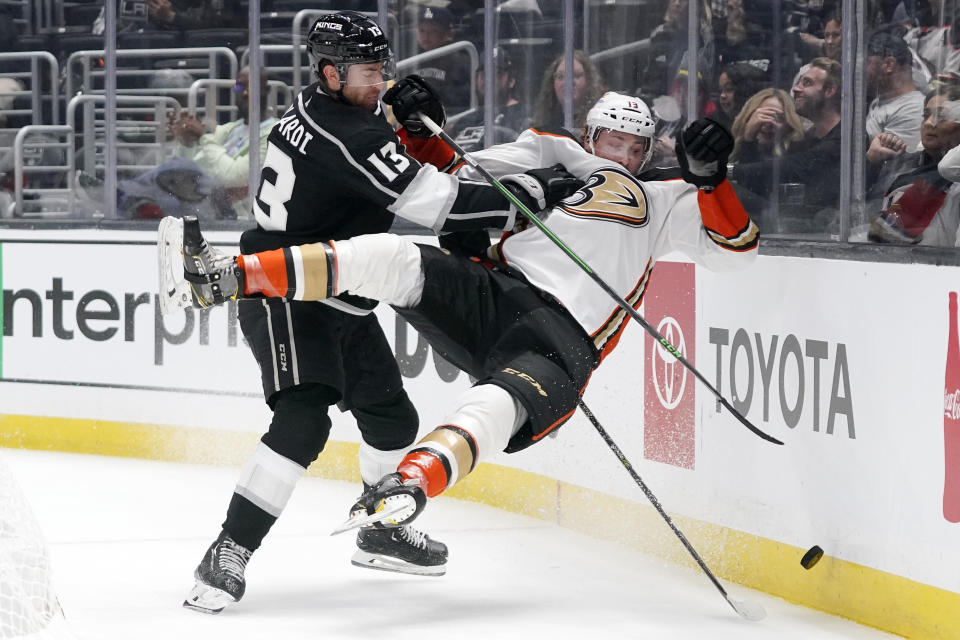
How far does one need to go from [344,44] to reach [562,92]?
176cm

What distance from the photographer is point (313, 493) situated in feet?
16.4

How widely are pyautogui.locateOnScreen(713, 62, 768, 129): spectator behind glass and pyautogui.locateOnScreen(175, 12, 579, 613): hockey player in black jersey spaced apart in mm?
773

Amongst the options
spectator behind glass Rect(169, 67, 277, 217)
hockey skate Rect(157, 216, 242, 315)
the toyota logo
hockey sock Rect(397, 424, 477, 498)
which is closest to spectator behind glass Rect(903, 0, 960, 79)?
the toyota logo

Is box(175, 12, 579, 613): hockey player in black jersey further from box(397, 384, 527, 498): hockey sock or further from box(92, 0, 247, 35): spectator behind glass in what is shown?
box(92, 0, 247, 35): spectator behind glass

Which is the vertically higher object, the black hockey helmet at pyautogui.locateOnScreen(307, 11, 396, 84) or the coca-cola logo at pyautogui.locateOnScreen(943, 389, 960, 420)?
the black hockey helmet at pyautogui.locateOnScreen(307, 11, 396, 84)

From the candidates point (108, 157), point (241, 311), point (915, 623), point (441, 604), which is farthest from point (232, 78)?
point (915, 623)

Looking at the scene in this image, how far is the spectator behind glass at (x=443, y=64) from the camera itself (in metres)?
5.30

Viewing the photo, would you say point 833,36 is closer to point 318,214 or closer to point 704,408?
point 704,408

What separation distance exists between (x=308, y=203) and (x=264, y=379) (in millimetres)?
428

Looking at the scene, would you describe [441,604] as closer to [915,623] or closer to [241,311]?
[241,311]

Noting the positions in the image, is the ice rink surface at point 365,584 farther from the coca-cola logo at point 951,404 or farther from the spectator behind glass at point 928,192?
the spectator behind glass at point 928,192

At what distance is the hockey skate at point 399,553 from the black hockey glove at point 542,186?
3.12 feet

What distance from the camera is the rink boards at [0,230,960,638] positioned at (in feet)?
10.3

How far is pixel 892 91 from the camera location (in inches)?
136
